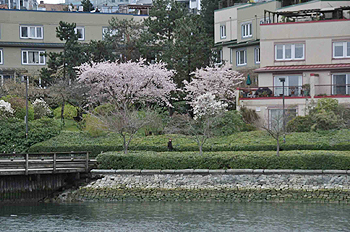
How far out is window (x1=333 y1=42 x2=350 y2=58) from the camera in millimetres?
48344

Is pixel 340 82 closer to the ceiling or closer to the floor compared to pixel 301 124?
closer to the ceiling

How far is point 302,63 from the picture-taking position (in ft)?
162

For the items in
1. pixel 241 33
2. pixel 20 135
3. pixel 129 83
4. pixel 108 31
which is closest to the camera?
pixel 20 135

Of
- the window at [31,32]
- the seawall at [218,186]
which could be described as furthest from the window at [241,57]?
the seawall at [218,186]

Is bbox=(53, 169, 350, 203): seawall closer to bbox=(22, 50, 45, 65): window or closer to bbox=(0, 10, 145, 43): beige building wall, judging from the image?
bbox=(22, 50, 45, 65): window

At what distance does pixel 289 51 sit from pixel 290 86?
202 inches

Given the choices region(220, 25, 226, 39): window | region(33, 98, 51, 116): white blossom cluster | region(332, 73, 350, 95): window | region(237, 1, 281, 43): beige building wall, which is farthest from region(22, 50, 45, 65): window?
region(332, 73, 350, 95): window

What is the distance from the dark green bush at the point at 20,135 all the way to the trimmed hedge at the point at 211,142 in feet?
2.92

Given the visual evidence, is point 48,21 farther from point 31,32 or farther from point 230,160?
point 230,160

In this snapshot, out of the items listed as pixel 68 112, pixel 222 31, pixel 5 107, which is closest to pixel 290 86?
pixel 68 112

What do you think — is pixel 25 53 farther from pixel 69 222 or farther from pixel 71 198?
pixel 69 222

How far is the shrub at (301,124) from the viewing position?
42500 mm

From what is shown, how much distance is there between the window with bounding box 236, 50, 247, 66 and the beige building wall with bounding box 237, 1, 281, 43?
4.01 feet

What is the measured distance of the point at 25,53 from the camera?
227 feet
